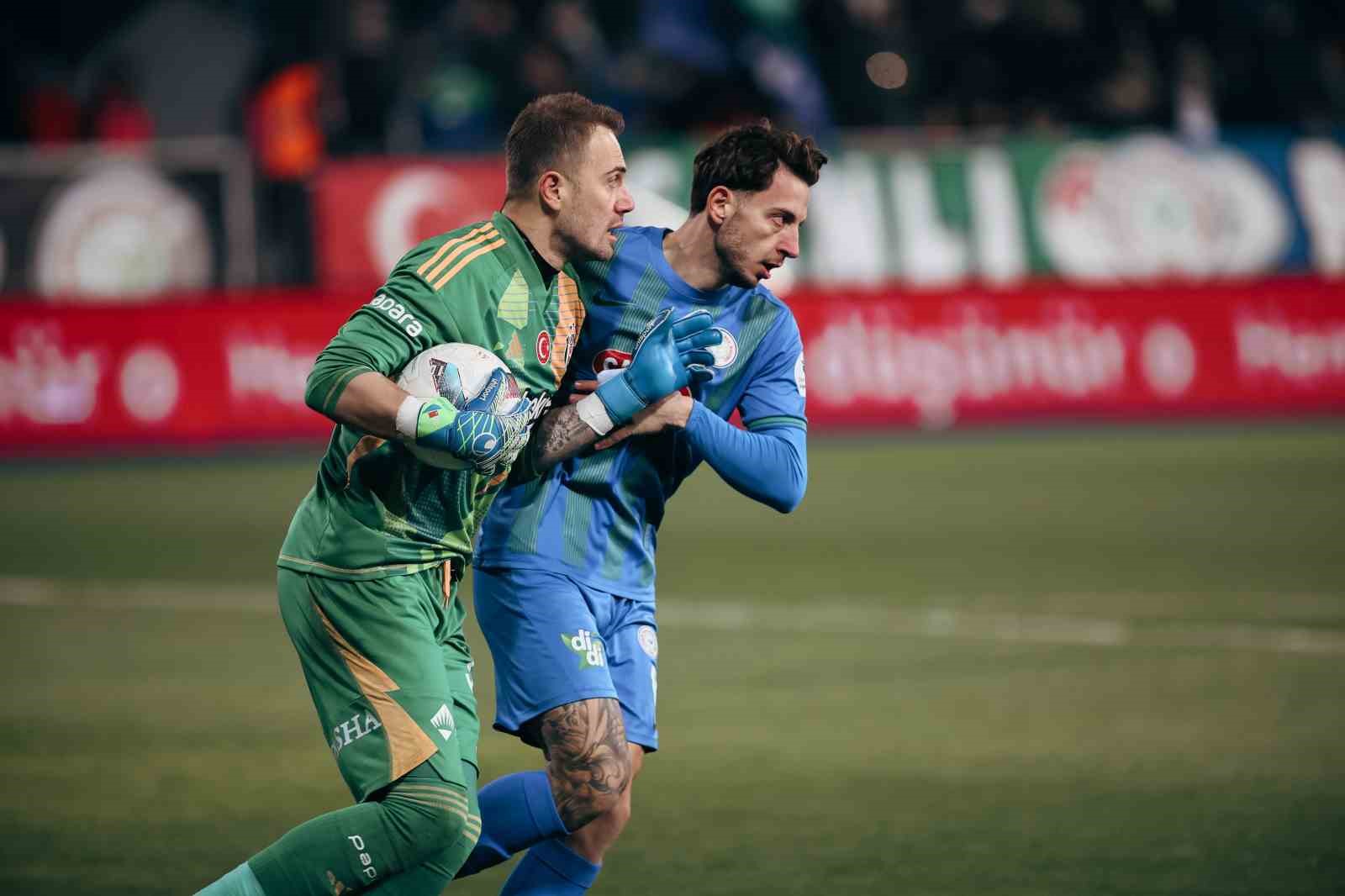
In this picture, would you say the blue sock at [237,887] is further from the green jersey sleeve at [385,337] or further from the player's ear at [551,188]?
the player's ear at [551,188]

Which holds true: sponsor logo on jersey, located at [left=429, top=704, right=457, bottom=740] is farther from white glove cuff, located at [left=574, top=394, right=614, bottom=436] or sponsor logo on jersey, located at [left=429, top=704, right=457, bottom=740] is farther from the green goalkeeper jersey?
white glove cuff, located at [left=574, top=394, right=614, bottom=436]

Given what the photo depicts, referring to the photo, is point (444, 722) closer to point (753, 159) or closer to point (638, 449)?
point (638, 449)

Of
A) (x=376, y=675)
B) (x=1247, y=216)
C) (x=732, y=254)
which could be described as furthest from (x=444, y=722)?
(x=1247, y=216)

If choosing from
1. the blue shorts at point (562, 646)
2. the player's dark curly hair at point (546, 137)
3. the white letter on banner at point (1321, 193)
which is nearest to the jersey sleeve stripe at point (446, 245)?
the player's dark curly hair at point (546, 137)

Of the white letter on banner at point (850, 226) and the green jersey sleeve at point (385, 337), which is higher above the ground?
the white letter on banner at point (850, 226)

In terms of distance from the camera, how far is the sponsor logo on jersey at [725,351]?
502cm

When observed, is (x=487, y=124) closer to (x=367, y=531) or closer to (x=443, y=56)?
(x=443, y=56)

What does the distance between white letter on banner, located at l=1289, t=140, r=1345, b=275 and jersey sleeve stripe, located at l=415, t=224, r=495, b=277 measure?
62.1 feet

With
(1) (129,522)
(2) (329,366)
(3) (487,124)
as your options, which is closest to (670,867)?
(2) (329,366)

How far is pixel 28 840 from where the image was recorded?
6.37 m

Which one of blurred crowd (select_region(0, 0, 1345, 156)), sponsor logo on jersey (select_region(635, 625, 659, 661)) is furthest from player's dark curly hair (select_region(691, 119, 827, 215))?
blurred crowd (select_region(0, 0, 1345, 156))

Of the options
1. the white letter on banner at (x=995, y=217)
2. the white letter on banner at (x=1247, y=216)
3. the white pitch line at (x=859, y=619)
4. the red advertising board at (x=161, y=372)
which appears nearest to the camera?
the white pitch line at (x=859, y=619)

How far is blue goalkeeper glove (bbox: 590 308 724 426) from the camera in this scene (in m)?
4.79

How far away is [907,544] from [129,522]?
597 cm
